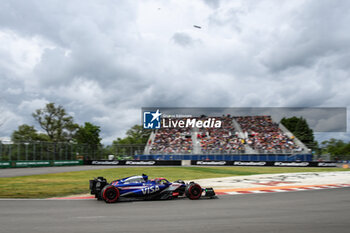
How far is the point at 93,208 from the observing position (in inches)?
407

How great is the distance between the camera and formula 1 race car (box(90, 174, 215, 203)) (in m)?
11.7

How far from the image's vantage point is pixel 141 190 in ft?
39.5

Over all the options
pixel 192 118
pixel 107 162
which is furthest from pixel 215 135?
pixel 107 162

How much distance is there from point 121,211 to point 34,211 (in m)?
2.82

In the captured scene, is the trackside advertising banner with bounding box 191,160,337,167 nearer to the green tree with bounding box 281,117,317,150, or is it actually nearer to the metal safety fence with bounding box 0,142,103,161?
the metal safety fence with bounding box 0,142,103,161

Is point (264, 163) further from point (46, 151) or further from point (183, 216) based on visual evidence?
point (183, 216)

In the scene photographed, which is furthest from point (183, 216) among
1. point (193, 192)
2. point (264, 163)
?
point (264, 163)

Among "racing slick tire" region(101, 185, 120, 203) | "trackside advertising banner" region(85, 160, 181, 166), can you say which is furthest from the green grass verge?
"trackside advertising banner" region(85, 160, 181, 166)

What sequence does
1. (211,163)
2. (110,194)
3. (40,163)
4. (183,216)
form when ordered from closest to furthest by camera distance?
(183,216)
(110,194)
(40,163)
(211,163)

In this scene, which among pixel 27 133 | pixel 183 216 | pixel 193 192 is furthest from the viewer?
pixel 27 133

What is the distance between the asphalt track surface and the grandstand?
3682 cm

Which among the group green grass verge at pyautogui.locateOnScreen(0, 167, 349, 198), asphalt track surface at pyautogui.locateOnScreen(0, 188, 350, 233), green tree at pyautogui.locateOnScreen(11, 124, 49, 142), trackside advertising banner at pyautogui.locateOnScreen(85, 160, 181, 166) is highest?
green tree at pyautogui.locateOnScreen(11, 124, 49, 142)

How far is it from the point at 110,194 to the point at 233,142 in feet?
146

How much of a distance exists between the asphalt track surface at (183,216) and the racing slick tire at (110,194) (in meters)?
0.27
